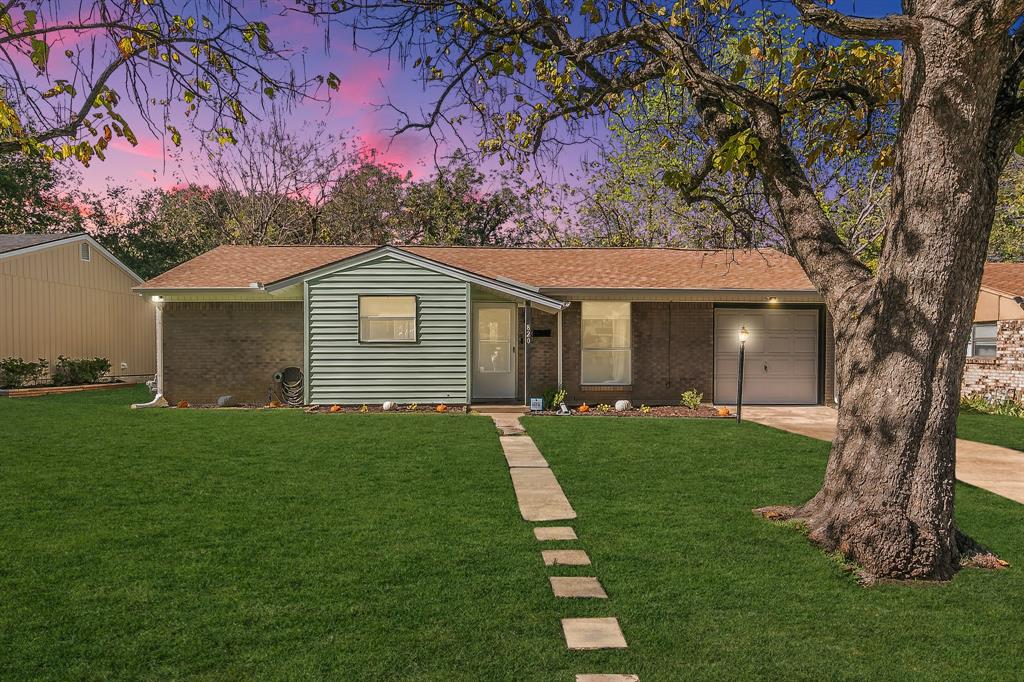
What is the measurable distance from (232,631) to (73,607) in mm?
1080

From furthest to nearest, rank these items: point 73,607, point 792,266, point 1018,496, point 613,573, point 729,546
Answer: point 792,266 < point 1018,496 < point 729,546 < point 613,573 < point 73,607

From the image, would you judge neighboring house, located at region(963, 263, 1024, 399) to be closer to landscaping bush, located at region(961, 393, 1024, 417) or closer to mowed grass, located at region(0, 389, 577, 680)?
landscaping bush, located at region(961, 393, 1024, 417)

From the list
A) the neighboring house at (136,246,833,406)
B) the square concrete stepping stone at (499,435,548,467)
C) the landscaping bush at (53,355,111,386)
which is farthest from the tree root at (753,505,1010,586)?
the landscaping bush at (53,355,111,386)

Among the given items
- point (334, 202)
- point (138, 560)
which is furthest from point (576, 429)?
point (334, 202)

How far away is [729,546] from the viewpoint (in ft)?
18.3

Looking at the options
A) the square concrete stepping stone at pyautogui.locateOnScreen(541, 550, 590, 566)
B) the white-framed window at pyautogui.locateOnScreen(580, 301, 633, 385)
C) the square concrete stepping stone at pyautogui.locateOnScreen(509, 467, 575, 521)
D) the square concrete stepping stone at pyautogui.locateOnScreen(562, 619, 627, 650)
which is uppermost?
the white-framed window at pyautogui.locateOnScreen(580, 301, 633, 385)

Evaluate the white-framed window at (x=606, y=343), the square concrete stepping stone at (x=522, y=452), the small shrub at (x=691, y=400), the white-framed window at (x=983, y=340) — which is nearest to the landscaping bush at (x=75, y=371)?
the white-framed window at (x=606, y=343)

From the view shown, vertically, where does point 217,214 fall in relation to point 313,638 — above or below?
above

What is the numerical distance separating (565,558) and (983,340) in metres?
16.9

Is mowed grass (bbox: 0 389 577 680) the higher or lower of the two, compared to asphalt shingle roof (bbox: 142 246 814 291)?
lower

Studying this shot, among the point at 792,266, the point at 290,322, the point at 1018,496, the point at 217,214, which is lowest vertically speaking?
the point at 1018,496

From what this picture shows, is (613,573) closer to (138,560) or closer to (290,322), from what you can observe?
(138,560)

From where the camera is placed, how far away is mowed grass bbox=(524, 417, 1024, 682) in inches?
144

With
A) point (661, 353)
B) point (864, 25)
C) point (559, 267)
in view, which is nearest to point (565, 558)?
point (864, 25)
